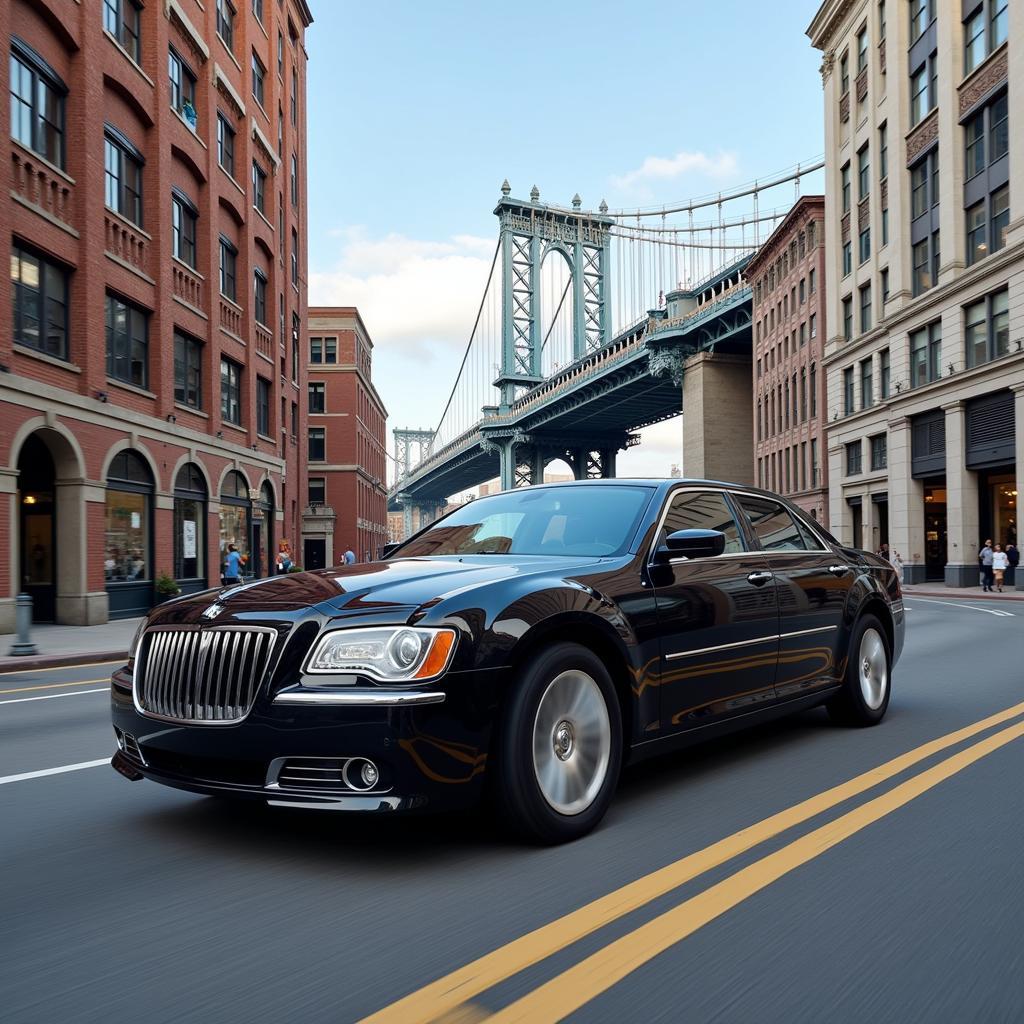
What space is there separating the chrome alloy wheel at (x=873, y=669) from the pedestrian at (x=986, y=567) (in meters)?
25.8

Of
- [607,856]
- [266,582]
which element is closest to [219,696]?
[266,582]

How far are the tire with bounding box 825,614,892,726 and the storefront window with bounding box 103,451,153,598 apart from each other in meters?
17.6

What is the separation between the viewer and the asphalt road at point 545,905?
8.28 ft

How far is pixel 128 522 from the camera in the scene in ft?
72.1

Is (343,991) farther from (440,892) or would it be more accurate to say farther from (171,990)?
(440,892)

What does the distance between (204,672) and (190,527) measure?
23022 millimetres

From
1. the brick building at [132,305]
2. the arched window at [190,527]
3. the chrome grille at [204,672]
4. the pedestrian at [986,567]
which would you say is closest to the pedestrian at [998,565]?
the pedestrian at [986,567]

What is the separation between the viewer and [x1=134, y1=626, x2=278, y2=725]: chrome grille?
3514 millimetres

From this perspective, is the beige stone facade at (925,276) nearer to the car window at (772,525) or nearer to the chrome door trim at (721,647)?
the car window at (772,525)

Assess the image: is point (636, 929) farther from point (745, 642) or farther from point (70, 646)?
point (70, 646)

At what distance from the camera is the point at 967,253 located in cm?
3412

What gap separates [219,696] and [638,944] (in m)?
1.70

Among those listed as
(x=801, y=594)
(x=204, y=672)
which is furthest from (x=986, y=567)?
(x=204, y=672)

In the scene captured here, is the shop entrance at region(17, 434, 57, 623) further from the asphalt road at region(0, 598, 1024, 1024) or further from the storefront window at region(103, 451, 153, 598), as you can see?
the asphalt road at region(0, 598, 1024, 1024)
